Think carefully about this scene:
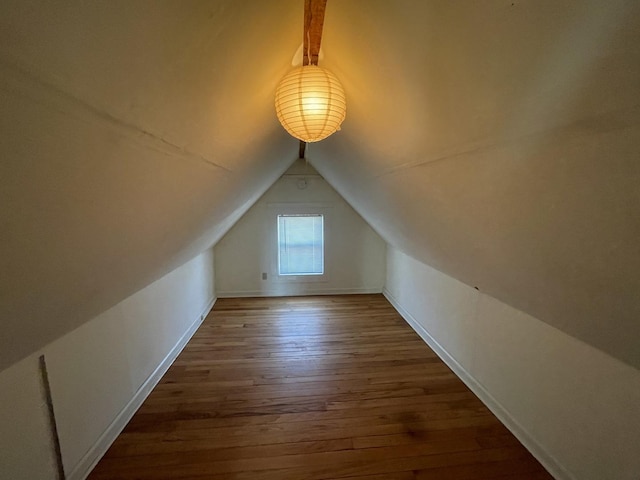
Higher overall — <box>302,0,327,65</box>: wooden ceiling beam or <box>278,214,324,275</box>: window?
<box>302,0,327,65</box>: wooden ceiling beam

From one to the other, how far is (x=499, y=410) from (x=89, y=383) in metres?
2.60

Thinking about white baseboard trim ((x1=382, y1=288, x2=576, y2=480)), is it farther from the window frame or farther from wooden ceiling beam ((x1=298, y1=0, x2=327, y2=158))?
wooden ceiling beam ((x1=298, y1=0, x2=327, y2=158))

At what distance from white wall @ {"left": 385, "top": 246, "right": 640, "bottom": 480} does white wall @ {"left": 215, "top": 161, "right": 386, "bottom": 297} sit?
1.99 meters

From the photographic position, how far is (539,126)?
798mm

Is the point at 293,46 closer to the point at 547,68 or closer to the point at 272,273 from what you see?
the point at 547,68

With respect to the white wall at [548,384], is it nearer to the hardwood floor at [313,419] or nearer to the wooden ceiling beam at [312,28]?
the hardwood floor at [313,419]

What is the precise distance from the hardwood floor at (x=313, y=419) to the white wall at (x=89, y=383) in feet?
0.47

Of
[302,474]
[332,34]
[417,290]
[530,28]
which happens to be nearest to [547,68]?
[530,28]

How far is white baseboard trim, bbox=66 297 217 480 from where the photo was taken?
171 cm

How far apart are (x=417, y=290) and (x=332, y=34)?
2962mm

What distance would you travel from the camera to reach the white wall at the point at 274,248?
4.66m

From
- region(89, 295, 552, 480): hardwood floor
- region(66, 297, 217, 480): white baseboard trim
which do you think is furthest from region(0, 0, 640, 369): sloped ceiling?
region(89, 295, 552, 480): hardwood floor

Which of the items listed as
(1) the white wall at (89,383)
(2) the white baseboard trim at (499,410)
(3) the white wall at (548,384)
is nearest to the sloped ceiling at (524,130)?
(3) the white wall at (548,384)

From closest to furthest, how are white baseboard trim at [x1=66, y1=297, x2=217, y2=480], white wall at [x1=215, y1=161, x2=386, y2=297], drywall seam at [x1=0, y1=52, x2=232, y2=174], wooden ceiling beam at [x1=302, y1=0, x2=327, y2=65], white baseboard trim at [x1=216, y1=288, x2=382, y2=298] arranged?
drywall seam at [x1=0, y1=52, x2=232, y2=174], wooden ceiling beam at [x1=302, y1=0, x2=327, y2=65], white baseboard trim at [x1=66, y1=297, x2=217, y2=480], white wall at [x1=215, y1=161, x2=386, y2=297], white baseboard trim at [x1=216, y1=288, x2=382, y2=298]
